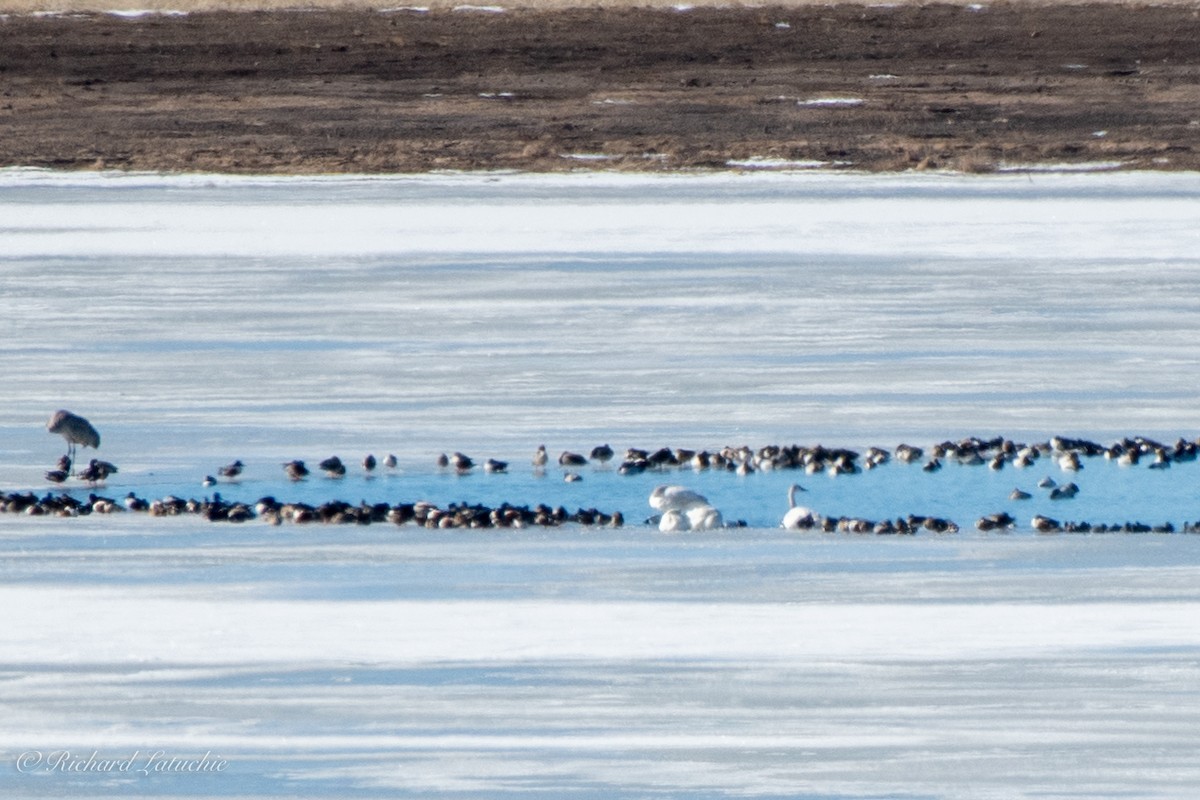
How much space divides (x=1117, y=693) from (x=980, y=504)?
1.97m

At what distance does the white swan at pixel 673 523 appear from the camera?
5.87m

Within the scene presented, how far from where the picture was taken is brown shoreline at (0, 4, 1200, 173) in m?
17.2

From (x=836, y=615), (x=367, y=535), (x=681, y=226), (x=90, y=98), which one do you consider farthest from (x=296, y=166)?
(x=836, y=615)

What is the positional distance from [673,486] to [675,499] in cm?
28

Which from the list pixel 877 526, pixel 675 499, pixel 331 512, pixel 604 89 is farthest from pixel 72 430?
pixel 604 89

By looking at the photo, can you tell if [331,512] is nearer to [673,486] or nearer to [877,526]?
[673,486]

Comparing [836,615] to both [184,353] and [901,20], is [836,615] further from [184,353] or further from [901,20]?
[901,20]

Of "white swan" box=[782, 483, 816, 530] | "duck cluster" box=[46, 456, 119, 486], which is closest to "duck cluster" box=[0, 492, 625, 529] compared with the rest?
"duck cluster" box=[46, 456, 119, 486]

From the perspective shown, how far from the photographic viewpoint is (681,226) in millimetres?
12555

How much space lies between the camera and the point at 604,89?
23.0 meters

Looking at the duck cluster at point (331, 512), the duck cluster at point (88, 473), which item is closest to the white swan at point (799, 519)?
the duck cluster at point (331, 512)

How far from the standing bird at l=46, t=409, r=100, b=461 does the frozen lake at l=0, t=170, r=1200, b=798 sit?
0.14 meters

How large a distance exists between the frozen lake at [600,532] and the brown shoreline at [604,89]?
15.6 feet

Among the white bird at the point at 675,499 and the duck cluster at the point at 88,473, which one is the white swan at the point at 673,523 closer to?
the white bird at the point at 675,499
